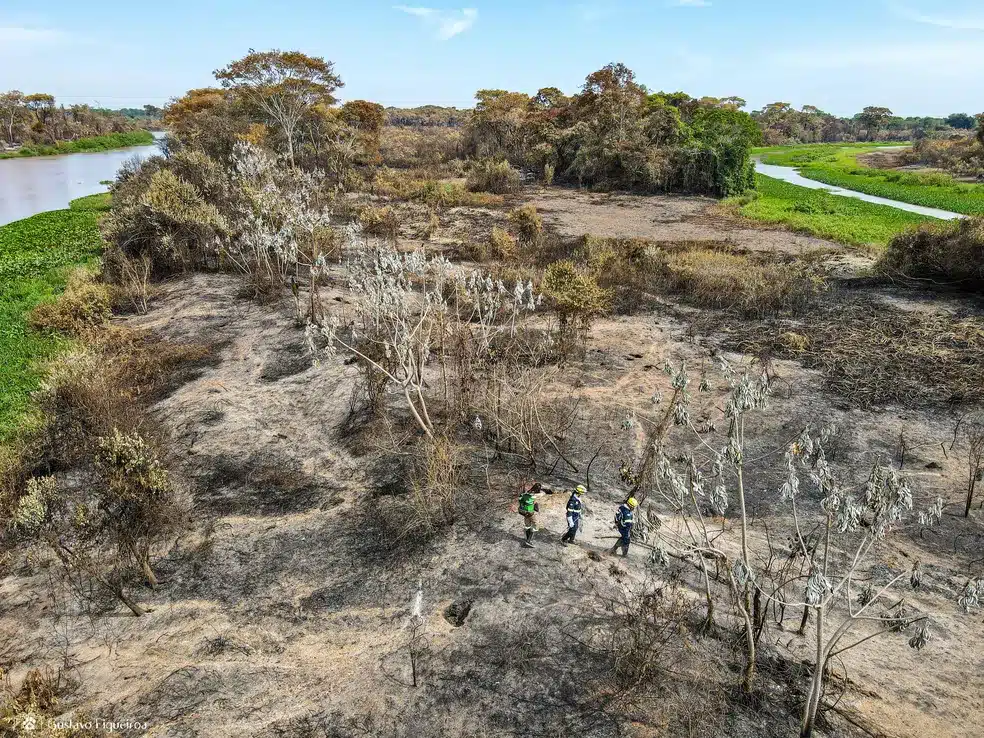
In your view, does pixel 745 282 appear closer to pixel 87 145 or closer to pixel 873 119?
pixel 87 145

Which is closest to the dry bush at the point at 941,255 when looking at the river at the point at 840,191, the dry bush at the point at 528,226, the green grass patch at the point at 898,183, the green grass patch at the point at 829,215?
the river at the point at 840,191

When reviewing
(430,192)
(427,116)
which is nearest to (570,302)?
(430,192)

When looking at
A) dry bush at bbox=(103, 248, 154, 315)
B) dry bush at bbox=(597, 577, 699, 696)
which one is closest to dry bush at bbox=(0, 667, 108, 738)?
dry bush at bbox=(597, 577, 699, 696)

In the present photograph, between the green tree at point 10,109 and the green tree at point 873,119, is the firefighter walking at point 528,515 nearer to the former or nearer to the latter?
the green tree at point 10,109

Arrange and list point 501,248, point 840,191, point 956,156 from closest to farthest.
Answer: point 501,248 → point 840,191 → point 956,156

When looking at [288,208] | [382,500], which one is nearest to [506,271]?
[288,208]

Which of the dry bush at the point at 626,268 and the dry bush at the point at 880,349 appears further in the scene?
the dry bush at the point at 626,268
